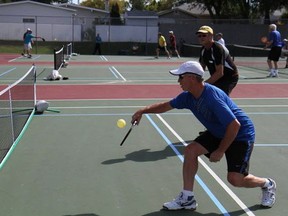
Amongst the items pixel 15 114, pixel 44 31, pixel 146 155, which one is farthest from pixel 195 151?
pixel 44 31

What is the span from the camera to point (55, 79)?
16859mm

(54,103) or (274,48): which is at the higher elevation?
(274,48)

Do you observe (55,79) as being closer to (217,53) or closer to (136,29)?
(217,53)

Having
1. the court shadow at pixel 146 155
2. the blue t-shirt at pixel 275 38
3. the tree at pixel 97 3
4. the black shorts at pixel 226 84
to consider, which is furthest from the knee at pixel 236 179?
the tree at pixel 97 3

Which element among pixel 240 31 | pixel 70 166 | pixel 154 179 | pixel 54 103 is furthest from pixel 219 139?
pixel 240 31

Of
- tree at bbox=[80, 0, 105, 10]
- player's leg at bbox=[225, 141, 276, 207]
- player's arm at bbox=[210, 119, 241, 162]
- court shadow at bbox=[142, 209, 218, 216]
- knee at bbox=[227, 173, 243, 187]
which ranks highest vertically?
tree at bbox=[80, 0, 105, 10]

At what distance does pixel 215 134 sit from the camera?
14.4 feet

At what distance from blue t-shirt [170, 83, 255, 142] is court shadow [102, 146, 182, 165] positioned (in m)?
2.19

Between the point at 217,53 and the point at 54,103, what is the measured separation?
6232 millimetres

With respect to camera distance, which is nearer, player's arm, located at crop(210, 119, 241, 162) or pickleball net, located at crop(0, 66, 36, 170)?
player's arm, located at crop(210, 119, 241, 162)

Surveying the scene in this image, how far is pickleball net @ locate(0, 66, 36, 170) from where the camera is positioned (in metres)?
7.07

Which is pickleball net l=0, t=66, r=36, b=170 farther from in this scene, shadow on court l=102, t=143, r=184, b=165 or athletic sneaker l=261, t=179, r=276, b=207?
athletic sneaker l=261, t=179, r=276, b=207

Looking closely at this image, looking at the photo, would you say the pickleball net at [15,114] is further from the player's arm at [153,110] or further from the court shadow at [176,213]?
the court shadow at [176,213]

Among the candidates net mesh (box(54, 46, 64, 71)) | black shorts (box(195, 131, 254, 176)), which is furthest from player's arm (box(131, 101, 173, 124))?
net mesh (box(54, 46, 64, 71))
